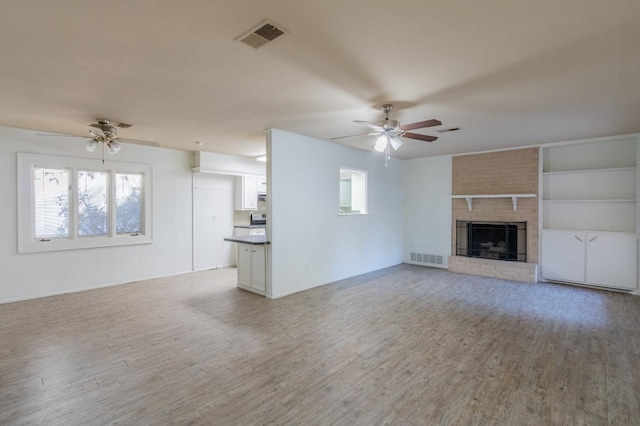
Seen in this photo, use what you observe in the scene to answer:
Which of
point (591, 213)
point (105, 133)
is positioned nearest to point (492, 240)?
point (591, 213)

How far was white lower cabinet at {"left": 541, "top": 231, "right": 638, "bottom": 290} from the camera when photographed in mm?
5266

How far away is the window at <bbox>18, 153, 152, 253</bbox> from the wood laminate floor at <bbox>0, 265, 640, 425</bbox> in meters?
1.04

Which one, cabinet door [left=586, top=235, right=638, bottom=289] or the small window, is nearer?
the small window

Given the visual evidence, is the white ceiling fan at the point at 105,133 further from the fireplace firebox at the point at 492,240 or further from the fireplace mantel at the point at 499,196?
the fireplace firebox at the point at 492,240

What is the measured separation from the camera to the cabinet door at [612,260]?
5242 mm

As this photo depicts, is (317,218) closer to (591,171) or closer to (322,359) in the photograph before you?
(322,359)

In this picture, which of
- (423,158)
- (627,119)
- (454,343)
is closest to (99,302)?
(454,343)

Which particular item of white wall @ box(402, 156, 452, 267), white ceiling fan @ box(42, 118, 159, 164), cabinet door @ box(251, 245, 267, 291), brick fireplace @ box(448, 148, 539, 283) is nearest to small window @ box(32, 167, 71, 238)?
white ceiling fan @ box(42, 118, 159, 164)

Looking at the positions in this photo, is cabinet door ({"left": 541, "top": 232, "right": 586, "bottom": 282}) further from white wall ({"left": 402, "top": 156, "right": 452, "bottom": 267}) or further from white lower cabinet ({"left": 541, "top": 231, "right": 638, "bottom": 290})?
white wall ({"left": 402, "top": 156, "right": 452, "bottom": 267})

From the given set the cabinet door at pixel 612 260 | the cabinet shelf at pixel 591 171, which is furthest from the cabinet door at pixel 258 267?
the cabinet door at pixel 612 260

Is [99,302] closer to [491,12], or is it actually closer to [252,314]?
[252,314]

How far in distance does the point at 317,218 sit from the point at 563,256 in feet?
14.8

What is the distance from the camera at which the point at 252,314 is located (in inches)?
166

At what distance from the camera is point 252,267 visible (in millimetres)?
5324
